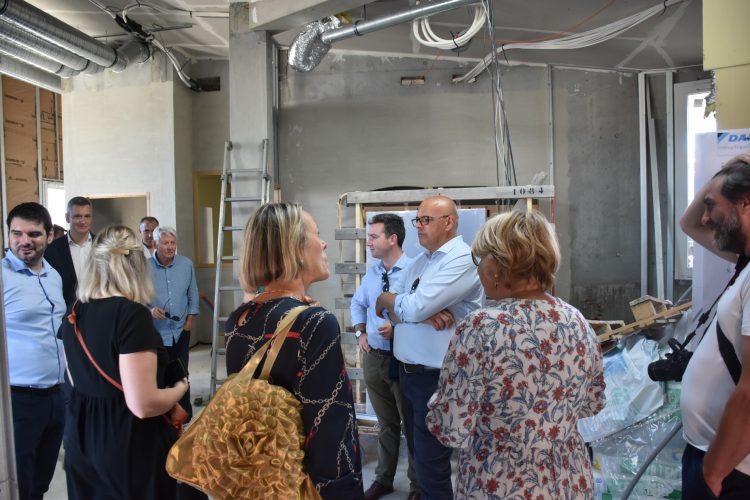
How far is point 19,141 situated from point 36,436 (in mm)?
7409

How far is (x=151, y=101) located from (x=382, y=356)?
5675mm

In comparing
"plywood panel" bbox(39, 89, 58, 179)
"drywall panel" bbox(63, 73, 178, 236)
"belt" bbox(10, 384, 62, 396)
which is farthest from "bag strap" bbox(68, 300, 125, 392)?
"plywood panel" bbox(39, 89, 58, 179)

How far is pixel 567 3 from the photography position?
13.3 feet

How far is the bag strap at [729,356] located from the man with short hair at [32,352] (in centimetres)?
250

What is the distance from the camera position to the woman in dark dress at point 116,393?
158cm

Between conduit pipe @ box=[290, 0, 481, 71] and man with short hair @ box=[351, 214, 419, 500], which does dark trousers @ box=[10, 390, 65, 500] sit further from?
conduit pipe @ box=[290, 0, 481, 71]

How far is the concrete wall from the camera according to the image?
549 centimetres

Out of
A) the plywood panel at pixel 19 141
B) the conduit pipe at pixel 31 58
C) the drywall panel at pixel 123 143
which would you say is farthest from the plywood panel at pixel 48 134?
the conduit pipe at pixel 31 58

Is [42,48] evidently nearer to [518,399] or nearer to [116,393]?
[116,393]

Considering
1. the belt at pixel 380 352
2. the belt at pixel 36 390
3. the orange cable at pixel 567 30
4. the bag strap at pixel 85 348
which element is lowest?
the belt at pixel 380 352

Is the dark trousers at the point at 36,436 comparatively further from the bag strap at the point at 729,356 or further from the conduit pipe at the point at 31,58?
the conduit pipe at the point at 31,58

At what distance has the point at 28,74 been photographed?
6.06 metres

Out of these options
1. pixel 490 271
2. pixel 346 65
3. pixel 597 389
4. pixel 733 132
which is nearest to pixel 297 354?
pixel 490 271

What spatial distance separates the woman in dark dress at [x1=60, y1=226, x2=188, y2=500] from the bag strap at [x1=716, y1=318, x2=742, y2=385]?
1591mm
